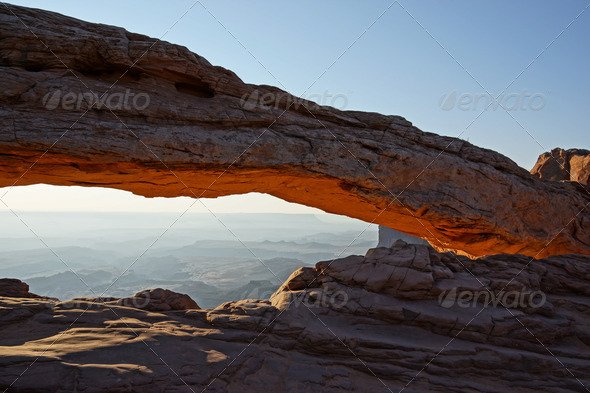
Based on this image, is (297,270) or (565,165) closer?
(297,270)

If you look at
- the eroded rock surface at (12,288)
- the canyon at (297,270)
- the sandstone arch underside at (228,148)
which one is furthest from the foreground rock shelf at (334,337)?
the sandstone arch underside at (228,148)

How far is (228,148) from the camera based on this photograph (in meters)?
15.7

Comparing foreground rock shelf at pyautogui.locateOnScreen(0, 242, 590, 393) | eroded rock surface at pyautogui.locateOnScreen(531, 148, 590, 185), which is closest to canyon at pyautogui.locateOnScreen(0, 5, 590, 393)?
foreground rock shelf at pyautogui.locateOnScreen(0, 242, 590, 393)

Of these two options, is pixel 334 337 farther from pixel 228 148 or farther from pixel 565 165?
pixel 565 165

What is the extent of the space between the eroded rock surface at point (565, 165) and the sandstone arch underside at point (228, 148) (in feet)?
6.92

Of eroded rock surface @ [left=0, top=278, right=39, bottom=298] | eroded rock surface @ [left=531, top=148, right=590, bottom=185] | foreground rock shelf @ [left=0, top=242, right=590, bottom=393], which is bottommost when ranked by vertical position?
foreground rock shelf @ [left=0, top=242, right=590, bottom=393]

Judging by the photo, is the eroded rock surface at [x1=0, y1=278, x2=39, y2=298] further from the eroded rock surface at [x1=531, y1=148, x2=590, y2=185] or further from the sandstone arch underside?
the eroded rock surface at [x1=531, y1=148, x2=590, y2=185]

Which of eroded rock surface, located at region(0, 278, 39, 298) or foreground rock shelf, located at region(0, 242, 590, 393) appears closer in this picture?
foreground rock shelf, located at region(0, 242, 590, 393)

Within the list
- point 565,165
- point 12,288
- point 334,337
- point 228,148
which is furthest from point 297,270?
point 565,165

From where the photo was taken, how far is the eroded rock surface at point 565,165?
23062mm

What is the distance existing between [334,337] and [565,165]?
24.5 metres

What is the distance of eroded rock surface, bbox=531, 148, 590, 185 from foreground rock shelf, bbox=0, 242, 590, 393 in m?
11.9

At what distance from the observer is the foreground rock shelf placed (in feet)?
31.1

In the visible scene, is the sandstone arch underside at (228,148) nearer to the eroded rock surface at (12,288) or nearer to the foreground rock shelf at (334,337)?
the eroded rock surface at (12,288)
